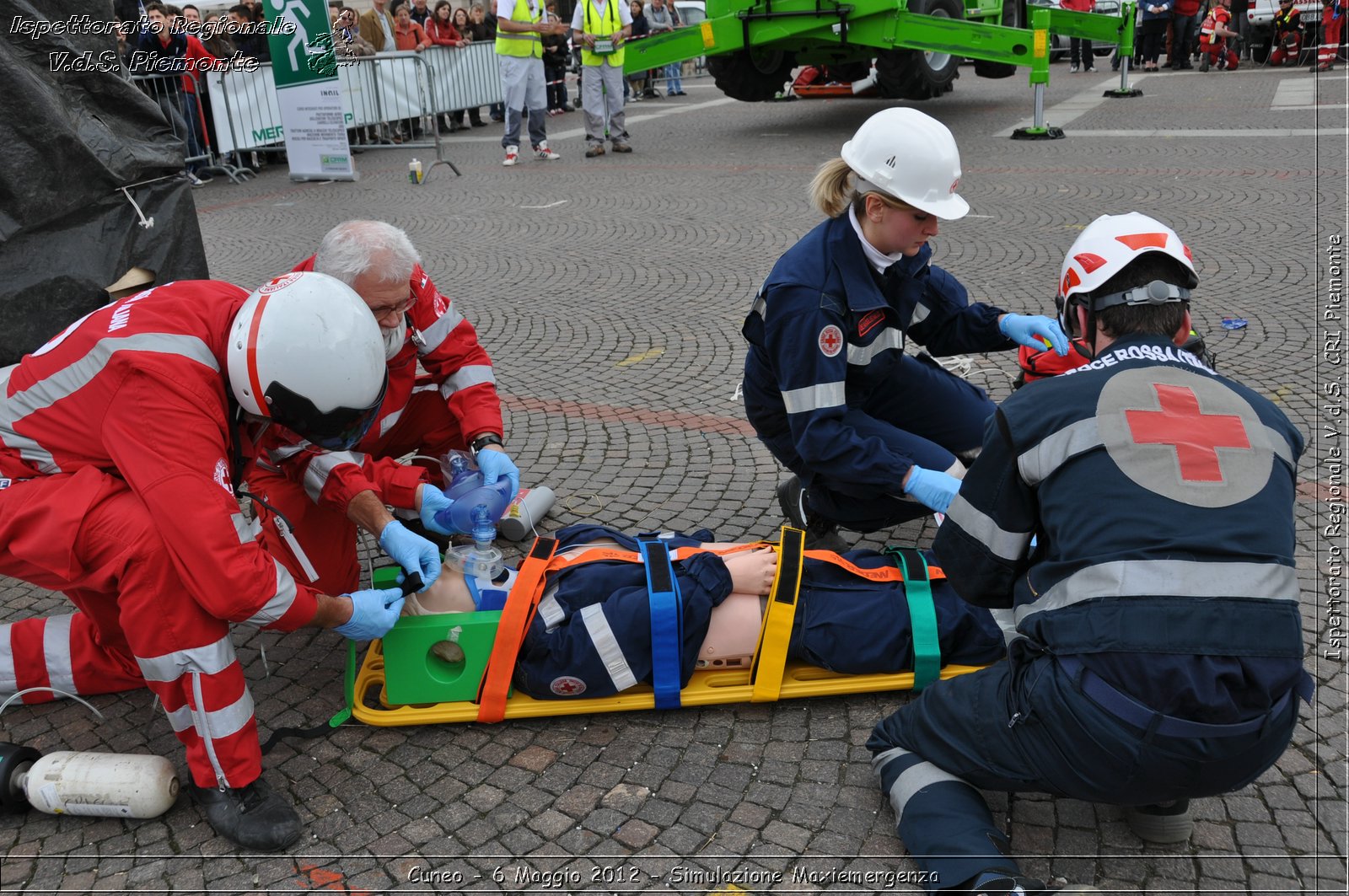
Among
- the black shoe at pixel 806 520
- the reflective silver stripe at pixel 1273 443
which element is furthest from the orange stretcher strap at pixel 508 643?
the reflective silver stripe at pixel 1273 443

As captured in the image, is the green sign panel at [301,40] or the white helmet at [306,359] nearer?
the white helmet at [306,359]

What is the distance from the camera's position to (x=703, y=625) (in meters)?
3.00

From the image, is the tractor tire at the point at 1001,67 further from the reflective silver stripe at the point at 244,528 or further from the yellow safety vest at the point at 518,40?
the reflective silver stripe at the point at 244,528

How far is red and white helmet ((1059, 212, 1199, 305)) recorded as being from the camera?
239 cm

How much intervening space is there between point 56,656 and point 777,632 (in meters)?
2.17

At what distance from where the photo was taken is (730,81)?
1441 cm

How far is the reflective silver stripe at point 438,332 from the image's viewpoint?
12.6 ft

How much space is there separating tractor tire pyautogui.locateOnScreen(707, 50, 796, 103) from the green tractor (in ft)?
0.05

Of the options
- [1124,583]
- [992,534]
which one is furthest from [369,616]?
[1124,583]

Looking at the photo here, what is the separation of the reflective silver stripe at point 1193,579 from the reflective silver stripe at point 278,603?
6.18 ft

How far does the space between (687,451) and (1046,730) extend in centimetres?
275

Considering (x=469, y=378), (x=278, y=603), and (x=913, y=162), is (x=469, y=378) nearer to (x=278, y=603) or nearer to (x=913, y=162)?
(x=278, y=603)

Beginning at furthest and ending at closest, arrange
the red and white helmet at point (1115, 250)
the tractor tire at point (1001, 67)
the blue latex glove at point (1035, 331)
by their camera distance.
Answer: the tractor tire at point (1001, 67), the blue latex glove at point (1035, 331), the red and white helmet at point (1115, 250)

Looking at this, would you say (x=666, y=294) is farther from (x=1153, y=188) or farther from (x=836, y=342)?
(x=1153, y=188)
